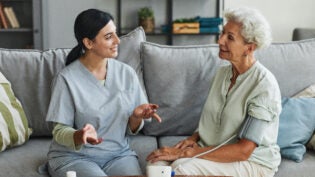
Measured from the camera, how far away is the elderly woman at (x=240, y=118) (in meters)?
1.97

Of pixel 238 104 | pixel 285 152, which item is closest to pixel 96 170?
pixel 238 104

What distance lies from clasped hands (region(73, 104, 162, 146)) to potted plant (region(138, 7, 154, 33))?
2923 millimetres

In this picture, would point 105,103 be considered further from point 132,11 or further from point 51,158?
point 132,11

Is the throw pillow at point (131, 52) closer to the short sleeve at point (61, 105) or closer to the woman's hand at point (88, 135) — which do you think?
the short sleeve at point (61, 105)

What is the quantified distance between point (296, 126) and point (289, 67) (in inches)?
13.5

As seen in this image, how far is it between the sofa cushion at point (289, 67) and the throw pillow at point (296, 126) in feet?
0.42

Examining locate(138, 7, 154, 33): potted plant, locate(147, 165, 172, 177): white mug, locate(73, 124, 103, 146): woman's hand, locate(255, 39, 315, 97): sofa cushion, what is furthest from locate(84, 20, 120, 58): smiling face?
locate(138, 7, 154, 33): potted plant

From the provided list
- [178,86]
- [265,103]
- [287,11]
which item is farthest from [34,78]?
[287,11]

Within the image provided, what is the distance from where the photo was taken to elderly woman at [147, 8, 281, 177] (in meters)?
1.97

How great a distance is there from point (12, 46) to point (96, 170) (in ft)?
10.5

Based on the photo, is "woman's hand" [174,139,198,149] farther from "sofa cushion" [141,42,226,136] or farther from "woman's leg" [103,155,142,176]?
"sofa cushion" [141,42,226,136]

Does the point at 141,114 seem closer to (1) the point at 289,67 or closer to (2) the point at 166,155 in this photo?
(2) the point at 166,155

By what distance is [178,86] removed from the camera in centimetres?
251

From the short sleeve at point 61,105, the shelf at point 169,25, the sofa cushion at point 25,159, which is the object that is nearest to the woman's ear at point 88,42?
the short sleeve at point 61,105
